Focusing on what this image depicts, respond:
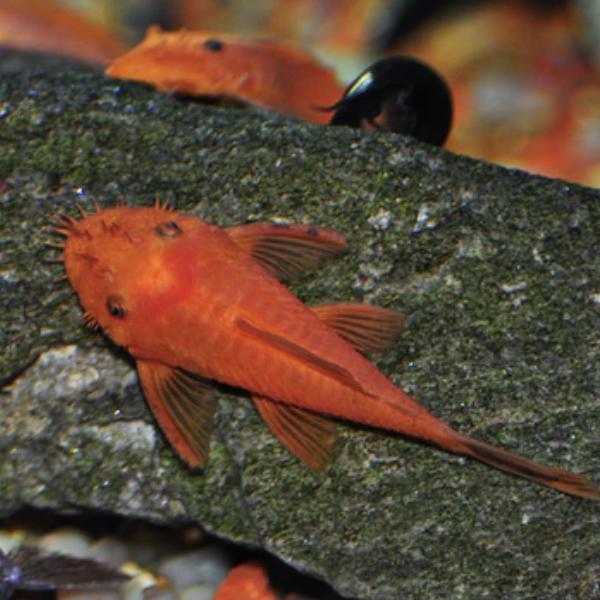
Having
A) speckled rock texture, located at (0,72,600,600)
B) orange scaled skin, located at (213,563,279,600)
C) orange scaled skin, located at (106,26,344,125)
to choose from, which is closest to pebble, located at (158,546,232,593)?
orange scaled skin, located at (213,563,279,600)

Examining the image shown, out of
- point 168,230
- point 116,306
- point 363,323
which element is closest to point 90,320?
point 116,306

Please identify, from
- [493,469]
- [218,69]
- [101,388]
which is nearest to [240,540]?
[101,388]

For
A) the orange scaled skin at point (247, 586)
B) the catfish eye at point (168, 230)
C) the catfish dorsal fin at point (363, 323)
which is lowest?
the orange scaled skin at point (247, 586)

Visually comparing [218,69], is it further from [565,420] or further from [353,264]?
[565,420]

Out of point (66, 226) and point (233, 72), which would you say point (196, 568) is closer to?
point (66, 226)

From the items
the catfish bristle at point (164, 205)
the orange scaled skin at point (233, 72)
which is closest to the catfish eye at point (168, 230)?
the catfish bristle at point (164, 205)

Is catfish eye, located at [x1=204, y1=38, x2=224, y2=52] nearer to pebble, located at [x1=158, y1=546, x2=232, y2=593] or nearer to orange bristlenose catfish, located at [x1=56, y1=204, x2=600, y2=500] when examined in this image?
orange bristlenose catfish, located at [x1=56, y1=204, x2=600, y2=500]

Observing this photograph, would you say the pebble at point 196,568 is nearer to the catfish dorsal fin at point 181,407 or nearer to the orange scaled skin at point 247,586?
the orange scaled skin at point 247,586
